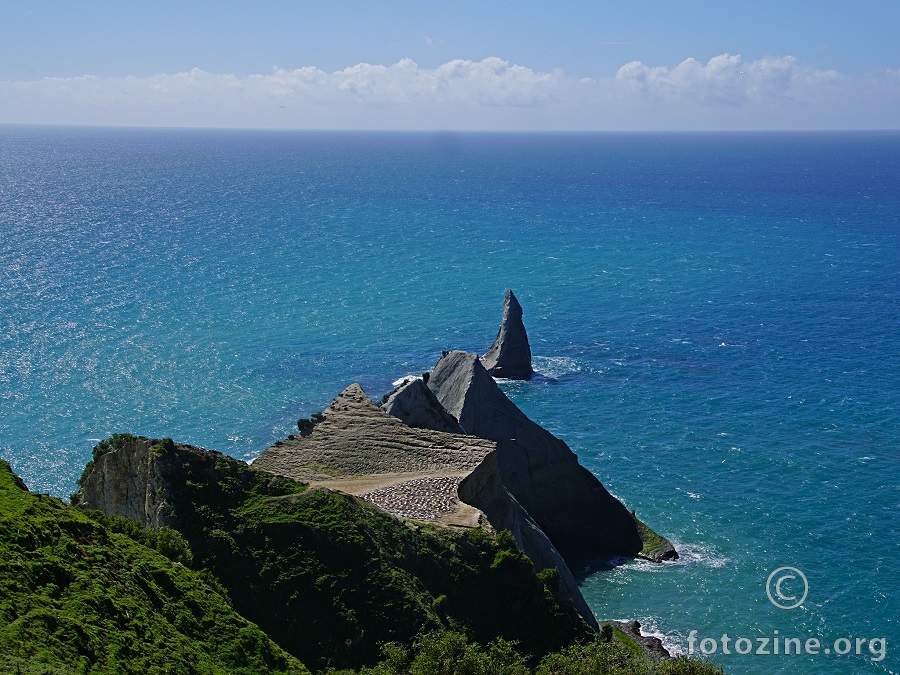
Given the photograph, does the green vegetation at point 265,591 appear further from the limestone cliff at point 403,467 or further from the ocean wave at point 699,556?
the ocean wave at point 699,556

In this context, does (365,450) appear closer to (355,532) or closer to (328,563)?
(355,532)

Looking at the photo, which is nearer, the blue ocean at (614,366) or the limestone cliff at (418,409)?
the limestone cliff at (418,409)

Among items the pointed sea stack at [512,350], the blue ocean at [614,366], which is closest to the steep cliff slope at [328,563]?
the blue ocean at [614,366]

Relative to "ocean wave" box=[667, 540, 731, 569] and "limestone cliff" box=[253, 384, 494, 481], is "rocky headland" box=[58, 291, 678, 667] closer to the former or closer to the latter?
"limestone cliff" box=[253, 384, 494, 481]

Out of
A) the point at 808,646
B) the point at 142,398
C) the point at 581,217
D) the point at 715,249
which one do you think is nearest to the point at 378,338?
the point at 142,398

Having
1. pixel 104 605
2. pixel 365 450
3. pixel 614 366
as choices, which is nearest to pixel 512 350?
pixel 614 366
